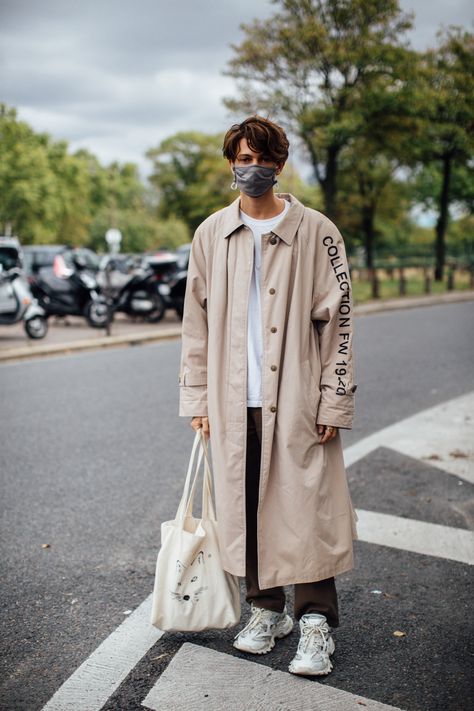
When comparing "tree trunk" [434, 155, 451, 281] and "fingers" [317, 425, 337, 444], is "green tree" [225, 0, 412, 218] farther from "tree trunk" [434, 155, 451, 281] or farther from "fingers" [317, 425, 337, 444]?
"fingers" [317, 425, 337, 444]

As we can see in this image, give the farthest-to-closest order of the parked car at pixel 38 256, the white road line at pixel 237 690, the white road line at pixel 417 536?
the parked car at pixel 38 256 → the white road line at pixel 417 536 → the white road line at pixel 237 690

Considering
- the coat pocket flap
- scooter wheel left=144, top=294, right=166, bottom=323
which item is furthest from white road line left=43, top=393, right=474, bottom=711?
scooter wheel left=144, top=294, right=166, bottom=323

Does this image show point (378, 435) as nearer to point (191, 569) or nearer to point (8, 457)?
point (8, 457)

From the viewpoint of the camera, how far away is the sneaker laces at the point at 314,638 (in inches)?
110

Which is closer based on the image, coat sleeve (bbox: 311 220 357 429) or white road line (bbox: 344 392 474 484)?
coat sleeve (bbox: 311 220 357 429)

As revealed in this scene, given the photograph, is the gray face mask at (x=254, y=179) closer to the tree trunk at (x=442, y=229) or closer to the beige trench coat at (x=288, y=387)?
the beige trench coat at (x=288, y=387)

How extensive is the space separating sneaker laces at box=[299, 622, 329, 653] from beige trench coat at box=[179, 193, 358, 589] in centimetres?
22

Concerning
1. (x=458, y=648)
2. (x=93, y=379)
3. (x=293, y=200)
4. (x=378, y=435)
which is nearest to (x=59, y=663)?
(x=458, y=648)

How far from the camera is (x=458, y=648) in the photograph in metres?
2.94

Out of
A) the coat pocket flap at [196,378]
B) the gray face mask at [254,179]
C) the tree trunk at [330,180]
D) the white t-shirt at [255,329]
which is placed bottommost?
the coat pocket flap at [196,378]

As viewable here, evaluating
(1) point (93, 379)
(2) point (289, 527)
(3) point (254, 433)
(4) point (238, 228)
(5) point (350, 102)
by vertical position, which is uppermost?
(5) point (350, 102)

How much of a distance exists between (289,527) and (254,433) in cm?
38

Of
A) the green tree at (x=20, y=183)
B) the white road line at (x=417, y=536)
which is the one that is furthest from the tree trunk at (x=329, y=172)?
the green tree at (x=20, y=183)

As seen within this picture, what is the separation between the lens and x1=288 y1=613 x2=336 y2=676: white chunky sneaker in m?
2.74
